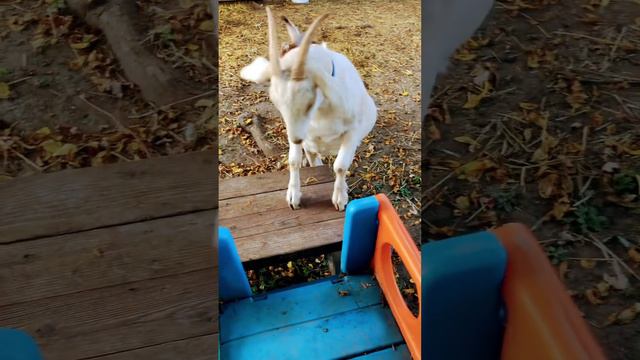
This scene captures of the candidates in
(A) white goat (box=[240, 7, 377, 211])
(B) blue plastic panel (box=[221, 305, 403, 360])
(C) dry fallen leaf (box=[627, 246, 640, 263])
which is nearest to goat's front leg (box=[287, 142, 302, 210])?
(A) white goat (box=[240, 7, 377, 211])

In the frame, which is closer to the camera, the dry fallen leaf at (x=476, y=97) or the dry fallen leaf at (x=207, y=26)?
the dry fallen leaf at (x=207, y=26)

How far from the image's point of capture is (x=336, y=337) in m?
0.95

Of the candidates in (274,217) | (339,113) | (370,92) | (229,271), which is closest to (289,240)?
(274,217)

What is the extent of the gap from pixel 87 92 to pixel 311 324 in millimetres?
693

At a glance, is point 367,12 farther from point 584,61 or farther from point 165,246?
point 165,246

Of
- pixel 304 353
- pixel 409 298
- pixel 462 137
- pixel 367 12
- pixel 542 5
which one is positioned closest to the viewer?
pixel 462 137

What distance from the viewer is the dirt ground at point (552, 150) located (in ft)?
1.53

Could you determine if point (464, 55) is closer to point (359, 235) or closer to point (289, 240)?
point (359, 235)

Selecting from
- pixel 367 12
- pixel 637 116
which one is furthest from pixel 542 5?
pixel 367 12

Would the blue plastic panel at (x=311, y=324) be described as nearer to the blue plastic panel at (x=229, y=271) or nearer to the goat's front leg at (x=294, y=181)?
the blue plastic panel at (x=229, y=271)

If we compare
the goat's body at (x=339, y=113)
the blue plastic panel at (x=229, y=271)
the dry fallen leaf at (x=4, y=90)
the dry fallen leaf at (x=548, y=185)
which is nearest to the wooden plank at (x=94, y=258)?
the dry fallen leaf at (x=4, y=90)

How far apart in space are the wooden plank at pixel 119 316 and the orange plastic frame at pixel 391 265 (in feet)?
1.52

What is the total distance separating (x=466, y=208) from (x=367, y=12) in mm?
1978

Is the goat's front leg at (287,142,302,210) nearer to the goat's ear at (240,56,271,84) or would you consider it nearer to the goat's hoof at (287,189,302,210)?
the goat's hoof at (287,189,302,210)
